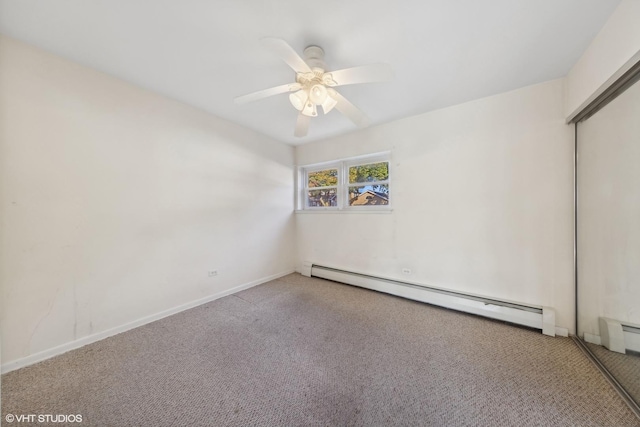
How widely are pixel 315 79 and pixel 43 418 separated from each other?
2529 mm

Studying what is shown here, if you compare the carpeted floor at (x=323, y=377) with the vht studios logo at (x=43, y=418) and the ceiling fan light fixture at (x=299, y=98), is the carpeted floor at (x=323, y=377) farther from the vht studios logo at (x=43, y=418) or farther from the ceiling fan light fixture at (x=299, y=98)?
the ceiling fan light fixture at (x=299, y=98)

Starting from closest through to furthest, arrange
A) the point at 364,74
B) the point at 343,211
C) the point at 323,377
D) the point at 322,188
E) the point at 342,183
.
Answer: the point at 364,74, the point at 323,377, the point at 343,211, the point at 342,183, the point at 322,188

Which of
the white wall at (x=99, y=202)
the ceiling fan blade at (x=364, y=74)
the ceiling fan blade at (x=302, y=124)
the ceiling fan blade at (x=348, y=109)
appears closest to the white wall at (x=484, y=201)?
the ceiling fan blade at (x=348, y=109)

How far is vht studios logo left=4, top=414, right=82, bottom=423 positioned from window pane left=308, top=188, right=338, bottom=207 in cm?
314

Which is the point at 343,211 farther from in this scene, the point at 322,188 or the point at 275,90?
the point at 275,90

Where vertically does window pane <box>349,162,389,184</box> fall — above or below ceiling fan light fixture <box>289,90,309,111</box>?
below

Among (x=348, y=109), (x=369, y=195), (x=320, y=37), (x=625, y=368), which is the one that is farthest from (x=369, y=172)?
(x=625, y=368)

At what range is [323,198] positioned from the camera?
144 inches

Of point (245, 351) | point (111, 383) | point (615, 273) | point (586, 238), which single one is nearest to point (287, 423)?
point (245, 351)

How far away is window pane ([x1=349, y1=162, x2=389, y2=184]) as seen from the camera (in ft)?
9.81

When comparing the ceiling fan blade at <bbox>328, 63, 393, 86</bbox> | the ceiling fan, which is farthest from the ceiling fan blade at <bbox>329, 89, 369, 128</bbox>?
the ceiling fan blade at <bbox>328, 63, 393, 86</bbox>

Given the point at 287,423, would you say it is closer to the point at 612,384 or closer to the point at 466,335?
the point at 466,335

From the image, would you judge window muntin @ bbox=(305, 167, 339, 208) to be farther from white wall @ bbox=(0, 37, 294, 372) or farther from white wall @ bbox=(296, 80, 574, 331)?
white wall @ bbox=(0, 37, 294, 372)

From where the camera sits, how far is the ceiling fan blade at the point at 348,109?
5.08 feet
